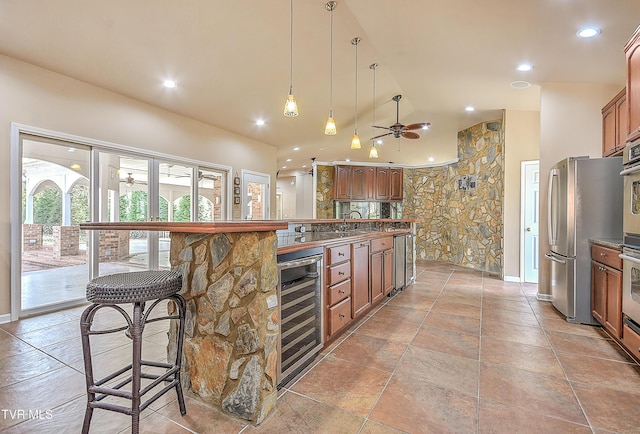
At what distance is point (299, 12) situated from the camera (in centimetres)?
296

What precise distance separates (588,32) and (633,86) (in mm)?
674

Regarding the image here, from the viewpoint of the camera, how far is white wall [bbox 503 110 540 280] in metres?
5.16

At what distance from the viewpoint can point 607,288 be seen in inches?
112

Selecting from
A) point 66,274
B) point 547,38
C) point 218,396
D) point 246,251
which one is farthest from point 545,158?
point 66,274

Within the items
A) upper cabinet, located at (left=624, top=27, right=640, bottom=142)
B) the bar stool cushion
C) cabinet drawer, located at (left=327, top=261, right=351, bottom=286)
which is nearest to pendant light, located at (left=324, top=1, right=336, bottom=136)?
cabinet drawer, located at (left=327, top=261, right=351, bottom=286)

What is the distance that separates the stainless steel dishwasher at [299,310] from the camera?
76.6 inches

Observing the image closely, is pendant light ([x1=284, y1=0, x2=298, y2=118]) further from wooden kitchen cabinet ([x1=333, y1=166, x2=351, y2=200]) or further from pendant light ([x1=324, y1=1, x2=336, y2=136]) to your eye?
wooden kitchen cabinet ([x1=333, y1=166, x2=351, y2=200])

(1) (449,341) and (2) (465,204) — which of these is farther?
(2) (465,204)

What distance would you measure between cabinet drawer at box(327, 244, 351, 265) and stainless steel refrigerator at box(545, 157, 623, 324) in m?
2.37

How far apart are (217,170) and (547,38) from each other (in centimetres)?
510

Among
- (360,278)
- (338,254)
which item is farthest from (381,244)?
(338,254)

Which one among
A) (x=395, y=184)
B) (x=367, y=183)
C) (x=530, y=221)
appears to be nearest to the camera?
(x=530, y=221)

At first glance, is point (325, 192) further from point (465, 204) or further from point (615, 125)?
point (615, 125)

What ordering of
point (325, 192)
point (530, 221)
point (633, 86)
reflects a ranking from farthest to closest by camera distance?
point (325, 192), point (530, 221), point (633, 86)
